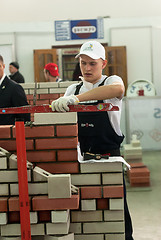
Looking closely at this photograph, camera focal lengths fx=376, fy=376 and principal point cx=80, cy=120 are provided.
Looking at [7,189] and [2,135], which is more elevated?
[2,135]

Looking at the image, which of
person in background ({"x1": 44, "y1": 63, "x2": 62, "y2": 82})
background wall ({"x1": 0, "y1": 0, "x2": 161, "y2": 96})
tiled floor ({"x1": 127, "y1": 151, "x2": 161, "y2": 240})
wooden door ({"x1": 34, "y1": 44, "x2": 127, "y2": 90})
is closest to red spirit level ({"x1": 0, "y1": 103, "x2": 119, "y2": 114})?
tiled floor ({"x1": 127, "y1": 151, "x2": 161, "y2": 240})

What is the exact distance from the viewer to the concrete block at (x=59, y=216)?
6.18 feet

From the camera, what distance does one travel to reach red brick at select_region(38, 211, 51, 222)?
192cm

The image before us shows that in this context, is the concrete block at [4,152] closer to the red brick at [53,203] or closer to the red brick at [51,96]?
the red brick at [53,203]

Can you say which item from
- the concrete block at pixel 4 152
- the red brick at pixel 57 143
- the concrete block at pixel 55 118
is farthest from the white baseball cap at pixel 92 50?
the concrete block at pixel 4 152

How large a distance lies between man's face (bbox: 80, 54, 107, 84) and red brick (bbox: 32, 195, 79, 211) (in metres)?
0.77

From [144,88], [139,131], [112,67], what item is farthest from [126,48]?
[139,131]

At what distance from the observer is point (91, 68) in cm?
228

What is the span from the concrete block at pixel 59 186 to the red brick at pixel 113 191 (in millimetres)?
266

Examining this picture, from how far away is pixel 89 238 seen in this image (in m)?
2.09

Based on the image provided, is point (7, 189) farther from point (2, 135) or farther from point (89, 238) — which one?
point (89, 238)

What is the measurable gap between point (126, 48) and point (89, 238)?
759 centimetres

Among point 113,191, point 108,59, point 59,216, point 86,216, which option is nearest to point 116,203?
point 113,191

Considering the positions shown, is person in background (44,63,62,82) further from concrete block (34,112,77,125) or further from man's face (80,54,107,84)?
concrete block (34,112,77,125)
